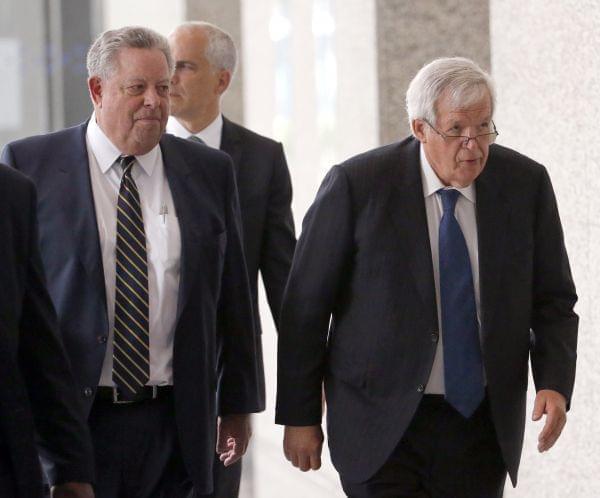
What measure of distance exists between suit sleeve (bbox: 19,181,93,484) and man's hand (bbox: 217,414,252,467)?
46.1 inches

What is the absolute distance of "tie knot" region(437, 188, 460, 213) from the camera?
394 centimetres

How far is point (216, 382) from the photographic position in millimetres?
4086

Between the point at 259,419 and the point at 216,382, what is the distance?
6.24 metres

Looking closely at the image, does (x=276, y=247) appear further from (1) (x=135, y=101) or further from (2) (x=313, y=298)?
(1) (x=135, y=101)

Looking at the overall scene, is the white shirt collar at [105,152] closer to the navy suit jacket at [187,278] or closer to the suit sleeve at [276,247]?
the navy suit jacket at [187,278]

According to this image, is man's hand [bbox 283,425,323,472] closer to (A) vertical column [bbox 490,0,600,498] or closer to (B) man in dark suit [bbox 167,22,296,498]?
(B) man in dark suit [bbox 167,22,296,498]

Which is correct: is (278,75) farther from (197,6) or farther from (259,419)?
(259,419)

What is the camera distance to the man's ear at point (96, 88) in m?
3.96

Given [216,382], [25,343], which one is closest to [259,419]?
[216,382]

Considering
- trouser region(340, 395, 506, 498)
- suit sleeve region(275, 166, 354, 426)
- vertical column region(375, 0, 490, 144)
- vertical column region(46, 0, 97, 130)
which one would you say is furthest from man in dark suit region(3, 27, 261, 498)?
vertical column region(46, 0, 97, 130)

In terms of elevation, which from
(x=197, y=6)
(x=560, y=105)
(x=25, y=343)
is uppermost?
(x=197, y=6)

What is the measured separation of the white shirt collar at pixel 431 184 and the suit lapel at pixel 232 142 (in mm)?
1175

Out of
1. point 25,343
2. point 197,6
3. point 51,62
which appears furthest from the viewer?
point 51,62

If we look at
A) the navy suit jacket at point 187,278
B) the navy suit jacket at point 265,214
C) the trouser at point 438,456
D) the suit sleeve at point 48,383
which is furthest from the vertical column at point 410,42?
the suit sleeve at point 48,383
